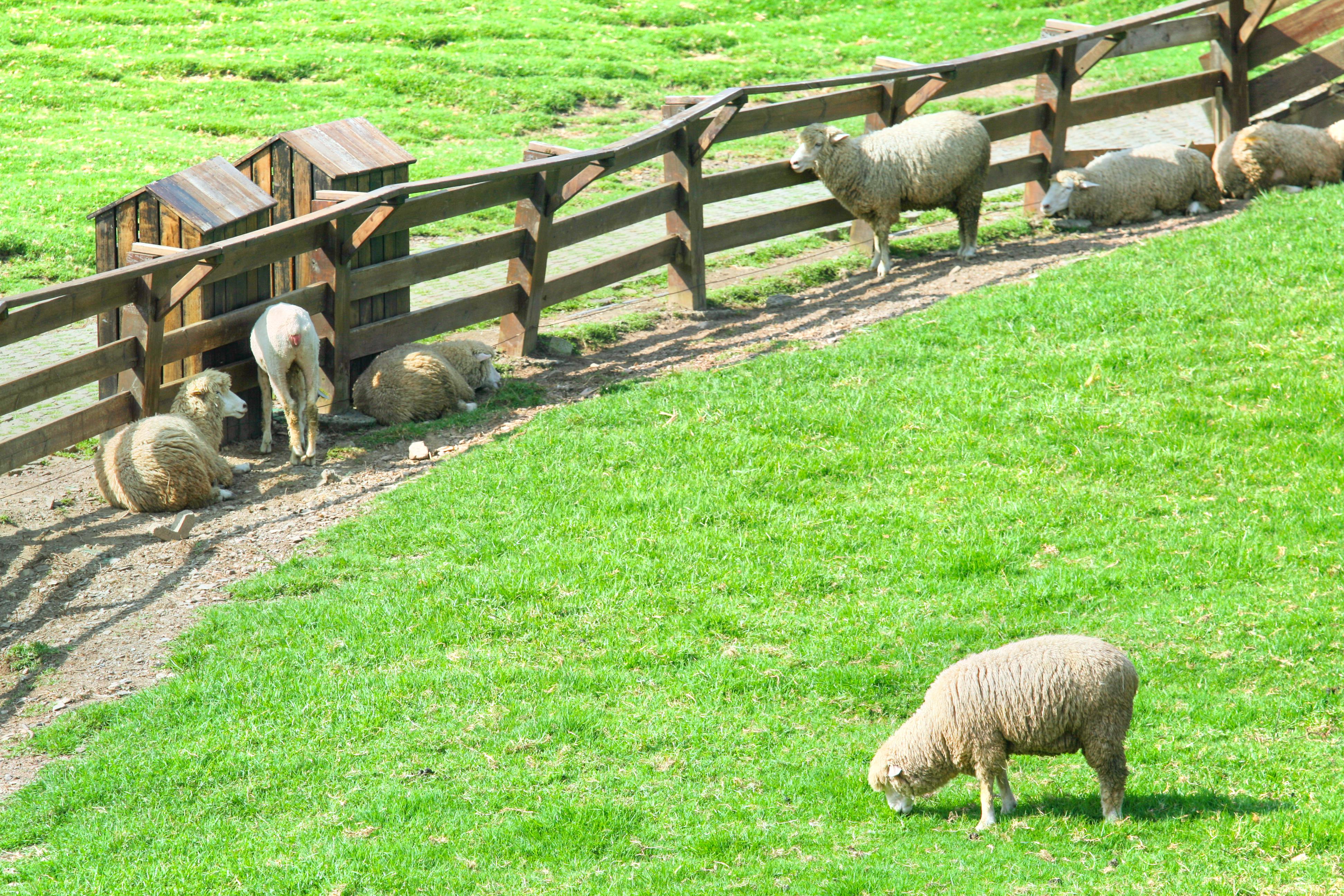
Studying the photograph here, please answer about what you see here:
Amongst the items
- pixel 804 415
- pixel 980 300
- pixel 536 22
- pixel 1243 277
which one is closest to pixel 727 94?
pixel 980 300

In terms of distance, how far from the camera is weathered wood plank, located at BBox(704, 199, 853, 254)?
38.7ft

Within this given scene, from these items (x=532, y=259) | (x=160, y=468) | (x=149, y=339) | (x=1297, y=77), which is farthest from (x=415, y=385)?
(x=1297, y=77)

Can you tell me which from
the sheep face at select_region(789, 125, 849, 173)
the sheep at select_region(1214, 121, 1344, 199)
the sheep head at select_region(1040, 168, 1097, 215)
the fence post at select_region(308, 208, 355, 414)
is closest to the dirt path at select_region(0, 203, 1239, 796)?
the fence post at select_region(308, 208, 355, 414)

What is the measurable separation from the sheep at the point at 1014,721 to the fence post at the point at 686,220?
23.0ft

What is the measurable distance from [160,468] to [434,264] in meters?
2.87

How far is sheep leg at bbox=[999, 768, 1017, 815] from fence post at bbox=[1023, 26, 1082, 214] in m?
10.1

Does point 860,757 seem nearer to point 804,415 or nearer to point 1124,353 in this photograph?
point 804,415

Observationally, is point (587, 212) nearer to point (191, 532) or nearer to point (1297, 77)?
point (191, 532)

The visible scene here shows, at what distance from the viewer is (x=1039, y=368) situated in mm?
9094

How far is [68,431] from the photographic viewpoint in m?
7.98

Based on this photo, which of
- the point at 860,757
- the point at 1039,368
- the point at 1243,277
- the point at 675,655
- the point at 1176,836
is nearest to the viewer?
the point at 1176,836

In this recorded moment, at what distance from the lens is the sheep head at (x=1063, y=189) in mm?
13188

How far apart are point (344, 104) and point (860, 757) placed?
15.3 metres

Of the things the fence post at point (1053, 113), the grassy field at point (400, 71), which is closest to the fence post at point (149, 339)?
the grassy field at point (400, 71)
